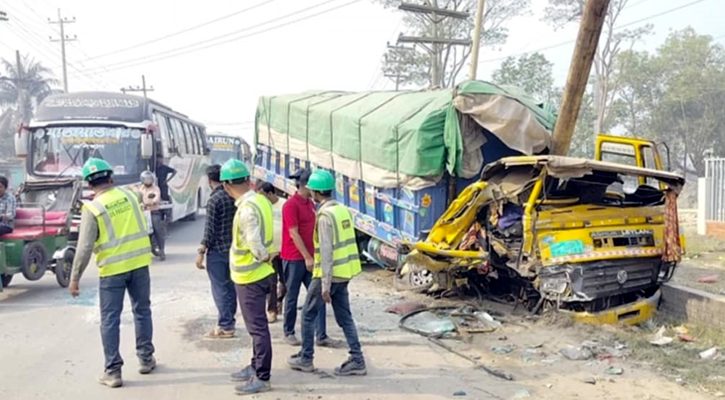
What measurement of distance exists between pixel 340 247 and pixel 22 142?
10155 millimetres

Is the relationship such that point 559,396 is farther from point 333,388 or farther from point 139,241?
point 139,241

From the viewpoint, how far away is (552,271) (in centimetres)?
658

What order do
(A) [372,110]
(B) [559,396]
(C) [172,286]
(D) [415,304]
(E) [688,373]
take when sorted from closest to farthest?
(B) [559,396] → (E) [688,373] → (D) [415,304] → (C) [172,286] → (A) [372,110]

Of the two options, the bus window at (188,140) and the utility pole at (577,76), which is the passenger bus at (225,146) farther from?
the utility pole at (577,76)

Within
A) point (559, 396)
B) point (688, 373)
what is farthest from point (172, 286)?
point (688, 373)

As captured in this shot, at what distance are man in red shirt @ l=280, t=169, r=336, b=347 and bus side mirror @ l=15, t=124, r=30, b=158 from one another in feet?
29.6

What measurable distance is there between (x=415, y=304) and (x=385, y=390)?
115 inches

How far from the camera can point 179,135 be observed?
17.5 m

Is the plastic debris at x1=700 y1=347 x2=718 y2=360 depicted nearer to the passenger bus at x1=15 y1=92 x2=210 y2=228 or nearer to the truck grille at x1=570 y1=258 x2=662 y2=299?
the truck grille at x1=570 y1=258 x2=662 y2=299

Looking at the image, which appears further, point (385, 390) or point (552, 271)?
point (552, 271)

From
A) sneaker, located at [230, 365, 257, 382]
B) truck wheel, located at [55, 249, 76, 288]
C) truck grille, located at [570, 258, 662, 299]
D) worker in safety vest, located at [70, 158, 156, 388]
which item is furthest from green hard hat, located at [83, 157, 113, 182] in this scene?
truck grille, located at [570, 258, 662, 299]

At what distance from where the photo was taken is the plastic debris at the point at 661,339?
644 centimetres

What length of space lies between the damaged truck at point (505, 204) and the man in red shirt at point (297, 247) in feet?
6.12

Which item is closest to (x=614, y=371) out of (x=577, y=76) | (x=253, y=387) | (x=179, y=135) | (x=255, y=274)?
(x=253, y=387)
